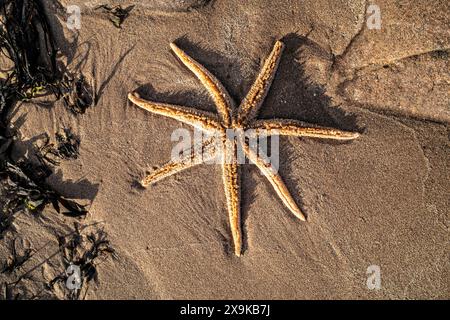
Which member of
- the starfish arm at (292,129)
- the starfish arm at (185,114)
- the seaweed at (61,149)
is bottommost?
the seaweed at (61,149)

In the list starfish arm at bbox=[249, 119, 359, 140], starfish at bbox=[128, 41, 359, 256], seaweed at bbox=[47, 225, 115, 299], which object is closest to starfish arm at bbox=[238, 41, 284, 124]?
starfish at bbox=[128, 41, 359, 256]

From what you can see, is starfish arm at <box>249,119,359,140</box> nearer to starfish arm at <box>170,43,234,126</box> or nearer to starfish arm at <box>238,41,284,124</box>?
starfish arm at <box>238,41,284,124</box>

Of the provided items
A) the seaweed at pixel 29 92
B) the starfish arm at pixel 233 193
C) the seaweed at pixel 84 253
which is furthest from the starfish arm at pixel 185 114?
the seaweed at pixel 84 253

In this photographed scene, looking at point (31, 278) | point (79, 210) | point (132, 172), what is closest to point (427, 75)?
point (132, 172)

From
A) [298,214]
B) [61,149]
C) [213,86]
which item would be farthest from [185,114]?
[298,214]

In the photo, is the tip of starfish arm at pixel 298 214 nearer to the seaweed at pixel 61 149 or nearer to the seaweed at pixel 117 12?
the seaweed at pixel 61 149

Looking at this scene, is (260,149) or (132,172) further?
(132,172)

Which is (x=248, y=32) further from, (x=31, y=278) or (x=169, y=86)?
(x=31, y=278)
